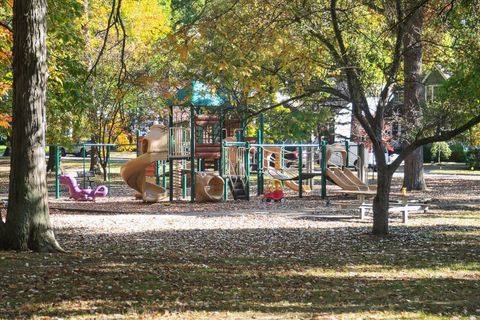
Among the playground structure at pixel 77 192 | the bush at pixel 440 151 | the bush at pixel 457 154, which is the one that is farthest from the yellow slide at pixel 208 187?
the bush at pixel 457 154

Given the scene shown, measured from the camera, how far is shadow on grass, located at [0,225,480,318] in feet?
26.9

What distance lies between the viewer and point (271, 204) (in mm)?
23734

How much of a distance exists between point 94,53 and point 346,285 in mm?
28150

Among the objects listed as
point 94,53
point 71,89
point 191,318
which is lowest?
point 191,318

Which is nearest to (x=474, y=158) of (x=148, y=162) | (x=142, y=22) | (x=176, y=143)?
(x=142, y=22)

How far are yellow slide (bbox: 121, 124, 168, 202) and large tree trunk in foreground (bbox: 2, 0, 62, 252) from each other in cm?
1336

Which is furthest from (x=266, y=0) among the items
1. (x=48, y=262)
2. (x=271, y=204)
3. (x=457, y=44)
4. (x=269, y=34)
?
(x=271, y=204)

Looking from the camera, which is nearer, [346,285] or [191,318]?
[191,318]

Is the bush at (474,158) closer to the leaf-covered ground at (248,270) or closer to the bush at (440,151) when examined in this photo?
the bush at (440,151)

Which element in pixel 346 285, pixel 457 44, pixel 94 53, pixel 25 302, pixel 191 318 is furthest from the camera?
pixel 94 53

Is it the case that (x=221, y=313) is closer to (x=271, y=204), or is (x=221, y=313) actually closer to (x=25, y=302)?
(x=25, y=302)

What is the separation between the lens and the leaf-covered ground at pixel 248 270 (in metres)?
8.05

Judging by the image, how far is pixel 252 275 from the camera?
10266 millimetres

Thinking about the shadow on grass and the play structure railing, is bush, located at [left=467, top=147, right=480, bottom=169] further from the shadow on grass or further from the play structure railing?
the shadow on grass
